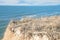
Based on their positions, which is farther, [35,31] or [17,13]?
[17,13]

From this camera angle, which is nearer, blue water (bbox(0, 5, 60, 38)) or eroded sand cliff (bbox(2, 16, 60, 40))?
eroded sand cliff (bbox(2, 16, 60, 40))

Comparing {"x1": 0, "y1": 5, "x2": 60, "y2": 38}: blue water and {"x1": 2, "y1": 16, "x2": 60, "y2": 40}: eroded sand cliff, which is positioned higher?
{"x1": 2, "y1": 16, "x2": 60, "y2": 40}: eroded sand cliff

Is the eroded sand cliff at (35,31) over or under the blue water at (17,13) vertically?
over

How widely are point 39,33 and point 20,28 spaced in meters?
1.01

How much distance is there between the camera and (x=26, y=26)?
873 cm

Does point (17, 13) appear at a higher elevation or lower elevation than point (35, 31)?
lower

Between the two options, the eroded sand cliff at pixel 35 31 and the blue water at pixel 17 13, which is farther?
the blue water at pixel 17 13

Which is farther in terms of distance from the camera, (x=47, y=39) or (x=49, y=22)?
(x=49, y=22)
